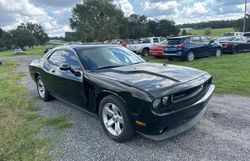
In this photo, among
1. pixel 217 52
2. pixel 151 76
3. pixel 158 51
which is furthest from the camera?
pixel 158 51

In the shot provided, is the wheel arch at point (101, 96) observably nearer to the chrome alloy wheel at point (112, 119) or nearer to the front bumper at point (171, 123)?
the chrome alloy wheel at point (112, 119)

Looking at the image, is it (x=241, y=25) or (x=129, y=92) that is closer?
(x=129, y=92)

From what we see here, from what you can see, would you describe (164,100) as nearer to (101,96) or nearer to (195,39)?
(101,96)

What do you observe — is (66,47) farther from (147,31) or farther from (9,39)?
(9,39)

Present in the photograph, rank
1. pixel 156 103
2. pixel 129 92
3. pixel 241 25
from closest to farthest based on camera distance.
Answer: pixel 156 103 < pixel 129 92 < pixel 241 25

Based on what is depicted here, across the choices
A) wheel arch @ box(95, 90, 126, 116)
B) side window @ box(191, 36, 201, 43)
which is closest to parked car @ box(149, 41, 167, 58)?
side window @ box(191, 36, 201, 43)

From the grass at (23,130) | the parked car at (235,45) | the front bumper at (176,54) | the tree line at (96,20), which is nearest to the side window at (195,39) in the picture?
the front bumper at (176,54)

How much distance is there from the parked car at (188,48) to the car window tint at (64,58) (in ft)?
29.5

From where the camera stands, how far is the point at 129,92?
326cm

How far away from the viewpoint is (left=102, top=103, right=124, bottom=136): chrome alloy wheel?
361 cm

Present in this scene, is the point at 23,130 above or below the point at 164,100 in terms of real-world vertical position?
below

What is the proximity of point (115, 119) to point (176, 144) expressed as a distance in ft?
3.37

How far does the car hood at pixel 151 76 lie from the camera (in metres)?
3.29

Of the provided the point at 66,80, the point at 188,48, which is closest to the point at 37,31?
the point at 188,48
